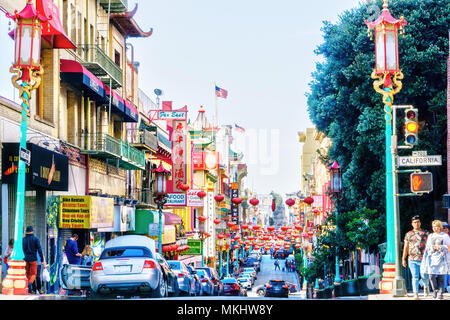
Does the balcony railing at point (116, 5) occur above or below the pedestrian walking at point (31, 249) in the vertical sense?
above

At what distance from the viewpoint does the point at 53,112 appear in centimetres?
2716

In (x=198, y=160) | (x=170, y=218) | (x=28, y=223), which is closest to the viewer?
(x=28, y=223)

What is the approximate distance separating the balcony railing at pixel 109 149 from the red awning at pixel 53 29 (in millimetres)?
5912

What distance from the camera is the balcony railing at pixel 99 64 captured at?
31.4 metres

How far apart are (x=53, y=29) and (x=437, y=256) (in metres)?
14.9

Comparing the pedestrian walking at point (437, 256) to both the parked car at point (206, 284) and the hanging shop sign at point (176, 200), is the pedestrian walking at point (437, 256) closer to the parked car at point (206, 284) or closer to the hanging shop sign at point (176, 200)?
the parked car at point (206, 284)

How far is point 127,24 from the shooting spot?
3831 centimetres

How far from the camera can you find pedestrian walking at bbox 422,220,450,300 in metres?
14.7

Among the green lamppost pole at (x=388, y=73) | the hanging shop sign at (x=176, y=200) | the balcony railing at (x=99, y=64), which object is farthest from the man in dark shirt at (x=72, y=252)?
the hanging shop sign at (x=176, y=200)

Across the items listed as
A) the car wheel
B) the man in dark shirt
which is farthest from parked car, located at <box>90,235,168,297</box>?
the man in dark shirt

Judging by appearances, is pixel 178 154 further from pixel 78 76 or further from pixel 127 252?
pixel 127 252
